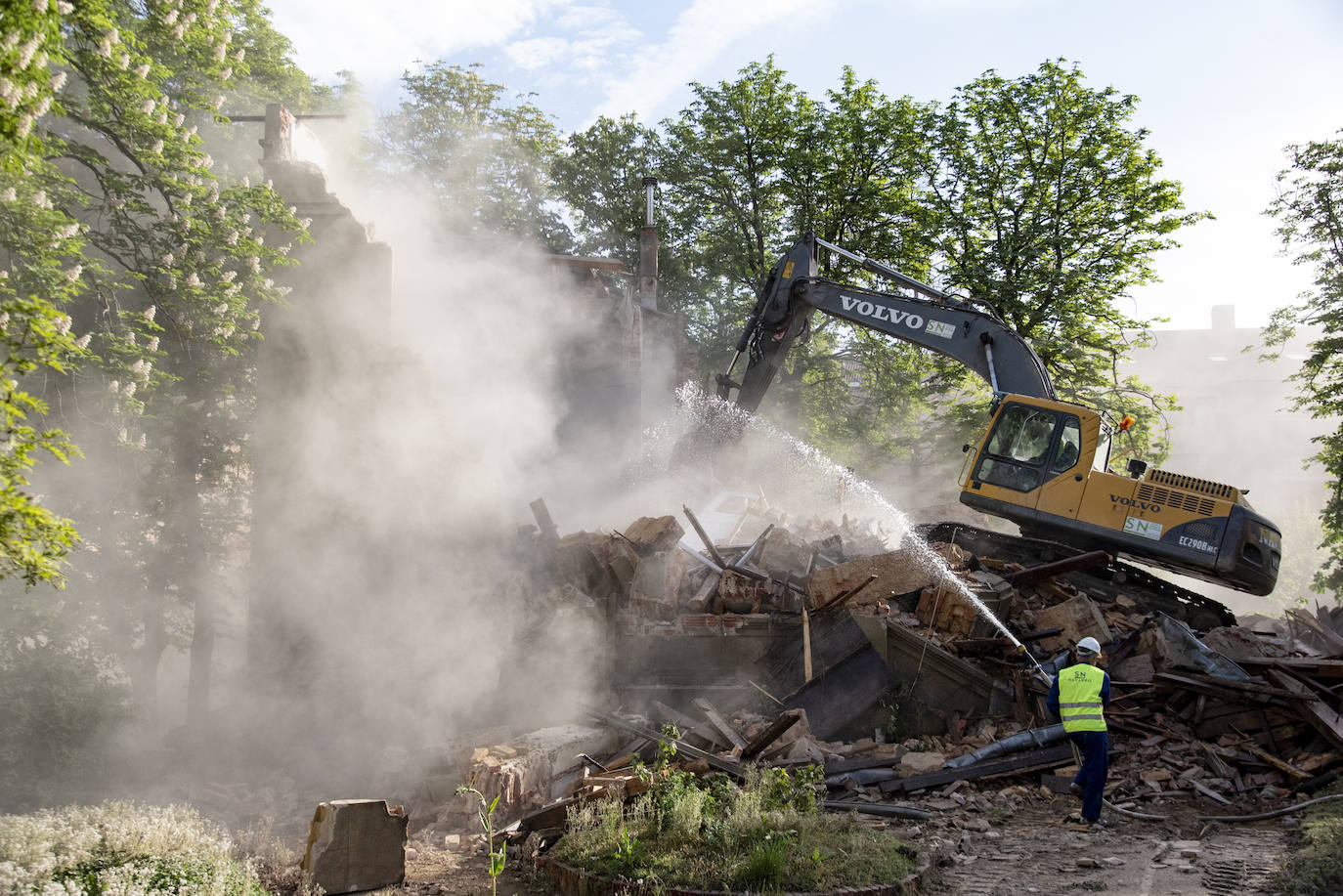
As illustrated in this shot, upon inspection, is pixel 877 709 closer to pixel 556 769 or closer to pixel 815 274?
pixel 556 769

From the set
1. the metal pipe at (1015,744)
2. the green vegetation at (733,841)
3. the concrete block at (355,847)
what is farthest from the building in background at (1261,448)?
the concrete block at (355,847)

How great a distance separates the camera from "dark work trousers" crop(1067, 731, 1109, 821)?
21.7 feet

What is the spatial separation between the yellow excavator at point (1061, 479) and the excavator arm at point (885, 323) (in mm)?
18

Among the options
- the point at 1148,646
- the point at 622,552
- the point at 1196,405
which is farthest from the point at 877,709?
the point at 1196,405

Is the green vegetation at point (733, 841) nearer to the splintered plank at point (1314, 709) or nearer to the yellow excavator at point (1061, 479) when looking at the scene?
the splintered plank at point (1314, 709)

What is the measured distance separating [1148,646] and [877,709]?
2843 mm

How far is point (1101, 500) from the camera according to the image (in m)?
10.4

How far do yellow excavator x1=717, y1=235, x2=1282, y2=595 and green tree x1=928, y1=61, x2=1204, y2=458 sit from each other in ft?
27.6

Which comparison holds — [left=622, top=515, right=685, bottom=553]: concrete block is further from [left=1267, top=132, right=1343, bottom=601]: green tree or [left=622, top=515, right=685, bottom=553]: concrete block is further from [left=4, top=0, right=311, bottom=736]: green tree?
[left=1267, top=132, right=1343, bottom=601]: green tree

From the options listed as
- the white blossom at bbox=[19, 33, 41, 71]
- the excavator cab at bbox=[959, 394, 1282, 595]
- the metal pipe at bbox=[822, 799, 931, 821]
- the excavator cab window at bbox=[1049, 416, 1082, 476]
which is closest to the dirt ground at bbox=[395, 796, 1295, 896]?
the metal pipe at bbox=[822, 799, 931, 821]

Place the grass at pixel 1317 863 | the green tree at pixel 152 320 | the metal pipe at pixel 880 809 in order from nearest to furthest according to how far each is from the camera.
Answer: the grass at pixel 1317 863, the metal pipe at pixel 880 809, the green tree at pixel 152 320

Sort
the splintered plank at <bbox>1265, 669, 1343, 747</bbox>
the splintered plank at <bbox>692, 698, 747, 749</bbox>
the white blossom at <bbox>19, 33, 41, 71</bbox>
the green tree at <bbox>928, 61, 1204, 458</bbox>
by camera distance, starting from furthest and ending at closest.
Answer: the green tree at <bbox>928, 61, 1204, 458</bbox>, the splintered plank at <bbox>692, 698, 747, 749</bbox>, the splintered plank at <bbox>1265, 669, 1343, 747</bbox>, the white blossom at <bbox>19, 33, 41, 71</bbox>

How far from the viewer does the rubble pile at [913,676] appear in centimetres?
744

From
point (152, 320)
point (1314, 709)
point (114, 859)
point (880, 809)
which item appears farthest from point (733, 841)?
point (152, 320)
